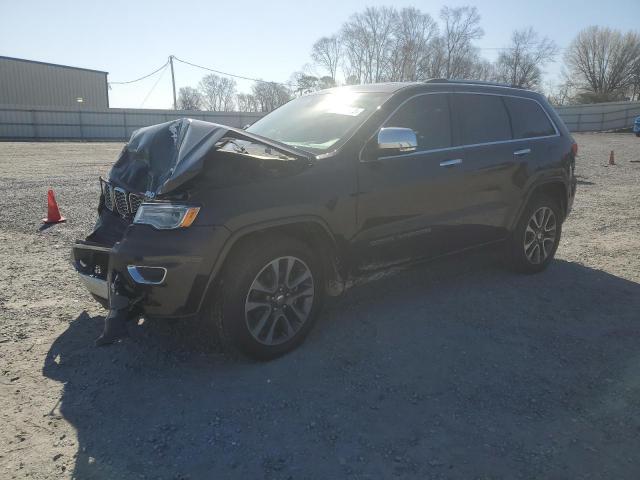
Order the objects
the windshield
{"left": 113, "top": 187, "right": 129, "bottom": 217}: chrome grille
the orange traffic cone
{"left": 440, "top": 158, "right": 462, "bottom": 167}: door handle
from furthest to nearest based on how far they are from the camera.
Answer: the orange traffic cone < {"left": 440, "top": 158, "right": 462, "bottom": 167}: door handle < the windshield < {"left": 113, "top": 187, "right": 129, "bottom": 217}: chrome grille

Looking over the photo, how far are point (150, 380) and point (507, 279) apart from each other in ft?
11.9

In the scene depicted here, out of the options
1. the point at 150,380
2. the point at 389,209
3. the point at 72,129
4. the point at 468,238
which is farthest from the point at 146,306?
the point at 72,129

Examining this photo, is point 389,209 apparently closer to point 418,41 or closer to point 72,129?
point 72,129

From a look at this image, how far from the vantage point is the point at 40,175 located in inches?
532

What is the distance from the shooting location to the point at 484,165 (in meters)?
4.44

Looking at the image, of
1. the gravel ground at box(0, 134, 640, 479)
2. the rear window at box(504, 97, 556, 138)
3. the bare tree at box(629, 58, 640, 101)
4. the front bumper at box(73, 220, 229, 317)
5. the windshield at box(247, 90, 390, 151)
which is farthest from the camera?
the bare tree at box(629, 58, 640, 101)

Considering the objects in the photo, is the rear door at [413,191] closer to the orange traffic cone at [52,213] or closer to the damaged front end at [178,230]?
the damaged front end at [178,230]

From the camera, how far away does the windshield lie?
376 cm

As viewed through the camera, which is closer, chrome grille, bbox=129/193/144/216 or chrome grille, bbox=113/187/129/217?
chrome grille, bbox=129/193/144/216

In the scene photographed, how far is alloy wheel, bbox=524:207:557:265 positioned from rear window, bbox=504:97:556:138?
808mm

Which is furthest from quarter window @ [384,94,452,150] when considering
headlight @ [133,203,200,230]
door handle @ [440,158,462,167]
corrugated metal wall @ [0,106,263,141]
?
corrugated metal wall @ [0,106,263,141]

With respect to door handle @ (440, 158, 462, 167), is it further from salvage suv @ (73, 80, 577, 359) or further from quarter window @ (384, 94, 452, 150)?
quarter window @ (384, 94, 452, 150)

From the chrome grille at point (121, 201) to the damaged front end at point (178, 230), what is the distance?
0.69 ft

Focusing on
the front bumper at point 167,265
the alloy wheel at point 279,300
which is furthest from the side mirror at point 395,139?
the front bumper at point 167,265
